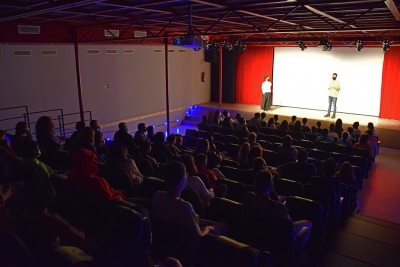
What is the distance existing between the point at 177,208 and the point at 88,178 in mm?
1065

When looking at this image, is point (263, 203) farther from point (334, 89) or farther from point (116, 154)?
point (334, 89)

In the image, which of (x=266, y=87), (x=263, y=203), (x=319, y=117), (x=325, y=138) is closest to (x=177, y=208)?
(x=263, y=203)

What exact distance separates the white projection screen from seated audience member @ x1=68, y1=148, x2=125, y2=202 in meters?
12.3

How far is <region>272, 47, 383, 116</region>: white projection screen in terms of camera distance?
1296 centimetres

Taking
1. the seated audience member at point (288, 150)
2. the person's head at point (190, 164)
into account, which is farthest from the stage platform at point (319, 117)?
the person's head at point (190, 164)

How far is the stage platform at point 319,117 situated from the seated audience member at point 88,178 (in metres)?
10.2

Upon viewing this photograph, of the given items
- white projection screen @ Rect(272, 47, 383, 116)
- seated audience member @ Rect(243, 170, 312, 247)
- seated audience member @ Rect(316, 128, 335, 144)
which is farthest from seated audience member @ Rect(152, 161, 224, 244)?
white projection screen @ Rect(272, 47, 383, 116)

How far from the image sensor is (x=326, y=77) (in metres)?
13.9

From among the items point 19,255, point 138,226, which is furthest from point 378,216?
point 19,255

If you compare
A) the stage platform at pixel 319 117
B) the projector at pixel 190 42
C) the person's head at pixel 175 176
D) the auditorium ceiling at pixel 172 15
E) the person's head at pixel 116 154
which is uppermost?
the auditorium ceiling at pixel 172 15

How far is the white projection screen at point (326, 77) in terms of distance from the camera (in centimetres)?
1296

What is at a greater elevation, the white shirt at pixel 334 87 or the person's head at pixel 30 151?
the white shirt at pixel 334 87

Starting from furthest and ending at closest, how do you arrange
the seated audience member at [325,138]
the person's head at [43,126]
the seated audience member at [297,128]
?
1. the seated audience member at [297,128]
2. the seated audience member at [325,138]
3. the person's head at [43,126]

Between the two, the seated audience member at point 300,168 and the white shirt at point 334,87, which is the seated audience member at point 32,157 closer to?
the seated audience member at point 300,168
